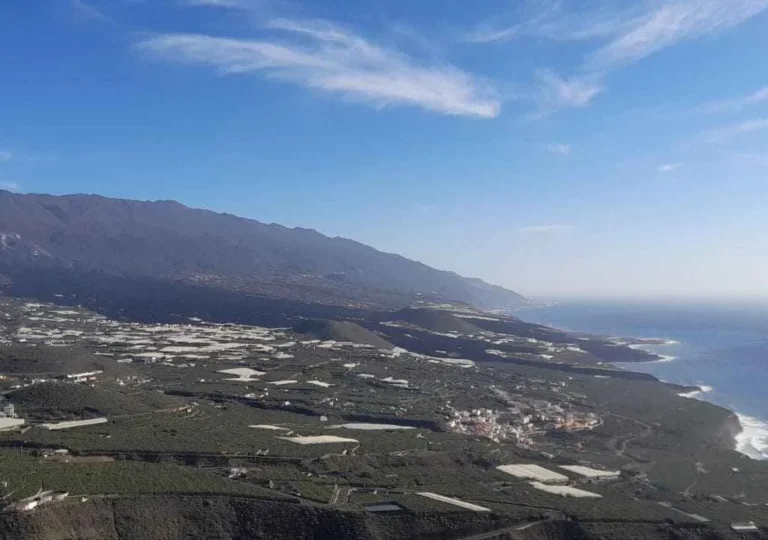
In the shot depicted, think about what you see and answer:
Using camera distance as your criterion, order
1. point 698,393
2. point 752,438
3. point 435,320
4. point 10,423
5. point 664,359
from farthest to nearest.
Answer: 1. point 435,320
2. point 664,359
3. point 698,393
4. point 752,438
5. point 10,423

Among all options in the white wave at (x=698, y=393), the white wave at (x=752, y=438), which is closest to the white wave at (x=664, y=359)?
the white wave at (x=698, y=393)

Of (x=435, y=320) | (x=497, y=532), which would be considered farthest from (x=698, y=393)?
(x=497, y=532)

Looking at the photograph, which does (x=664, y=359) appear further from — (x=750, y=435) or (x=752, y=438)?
(x=752, y=438)

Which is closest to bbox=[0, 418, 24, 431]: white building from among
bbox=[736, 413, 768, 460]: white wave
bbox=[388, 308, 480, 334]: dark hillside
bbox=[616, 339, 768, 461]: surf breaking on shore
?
bbox=[616, 339, 768, 461]: surf breaking on shore

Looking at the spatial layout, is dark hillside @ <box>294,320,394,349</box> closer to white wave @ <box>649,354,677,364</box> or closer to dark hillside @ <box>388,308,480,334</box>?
dark hillside @ <box>388,308,480,334</box>

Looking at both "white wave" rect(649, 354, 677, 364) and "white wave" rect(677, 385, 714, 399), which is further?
"white wave" rect(649, 354, 677, 364)

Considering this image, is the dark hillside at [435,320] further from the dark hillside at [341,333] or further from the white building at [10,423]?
the white building at [10,423]

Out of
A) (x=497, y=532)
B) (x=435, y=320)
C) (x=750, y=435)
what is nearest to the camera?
(x=497, y=532)

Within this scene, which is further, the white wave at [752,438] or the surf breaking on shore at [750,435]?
the surf breaking on shore at [750,435]

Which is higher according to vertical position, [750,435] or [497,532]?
[750,435]
